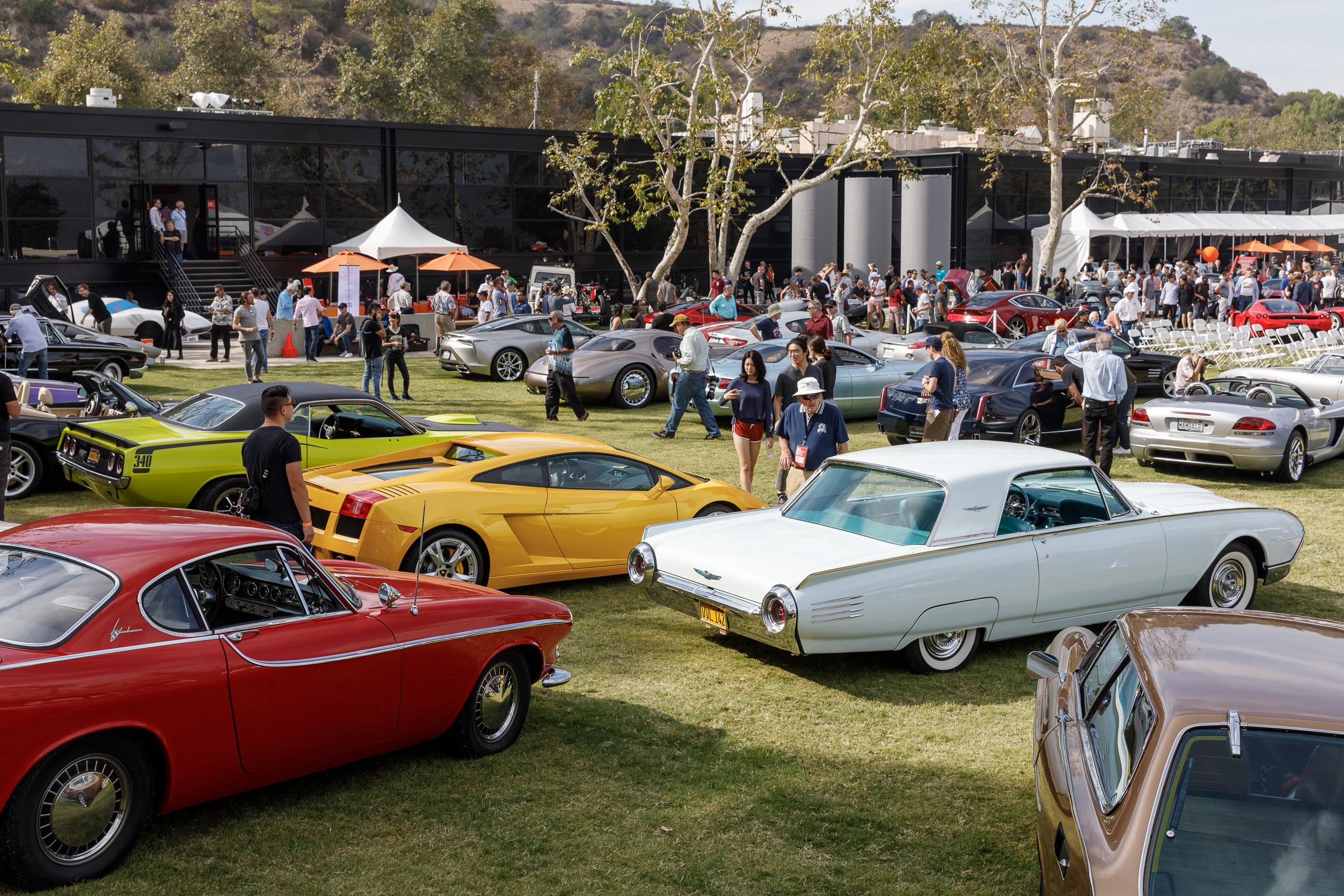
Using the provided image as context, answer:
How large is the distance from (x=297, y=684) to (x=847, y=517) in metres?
3.89

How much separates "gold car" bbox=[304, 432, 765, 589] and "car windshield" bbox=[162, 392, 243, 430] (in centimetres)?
226

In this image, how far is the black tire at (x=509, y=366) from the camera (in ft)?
73.4

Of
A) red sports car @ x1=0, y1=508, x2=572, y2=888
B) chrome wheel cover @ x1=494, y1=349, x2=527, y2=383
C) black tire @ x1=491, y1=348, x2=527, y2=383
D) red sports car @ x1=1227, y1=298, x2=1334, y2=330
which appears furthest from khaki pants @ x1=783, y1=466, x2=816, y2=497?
red sports car @ x1=1227, y1=298, x2=1334, y2=330

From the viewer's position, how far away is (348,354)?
25.8 m

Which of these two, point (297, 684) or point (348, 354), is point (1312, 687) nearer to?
point (297, 684)

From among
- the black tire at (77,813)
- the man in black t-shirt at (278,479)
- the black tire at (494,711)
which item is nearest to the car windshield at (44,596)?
the black tire at (77,813)

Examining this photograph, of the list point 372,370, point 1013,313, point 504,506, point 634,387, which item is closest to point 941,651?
point 504,506

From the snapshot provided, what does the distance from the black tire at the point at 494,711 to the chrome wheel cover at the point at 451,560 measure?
2082 millimetres

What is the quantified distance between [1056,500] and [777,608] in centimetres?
233

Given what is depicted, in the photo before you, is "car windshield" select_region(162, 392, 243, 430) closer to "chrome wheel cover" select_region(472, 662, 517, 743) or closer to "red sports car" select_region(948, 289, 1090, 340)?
"chrome wheel cover" select_region(472, 662, 517, 743)

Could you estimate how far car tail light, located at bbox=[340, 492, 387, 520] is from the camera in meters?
8.12

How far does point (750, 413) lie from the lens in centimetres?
1175

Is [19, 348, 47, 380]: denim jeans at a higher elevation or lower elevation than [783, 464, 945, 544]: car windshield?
higher

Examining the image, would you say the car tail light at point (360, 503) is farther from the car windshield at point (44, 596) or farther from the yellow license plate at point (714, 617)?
the car windshield at point (44, 596)
